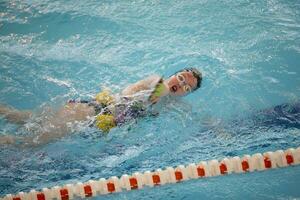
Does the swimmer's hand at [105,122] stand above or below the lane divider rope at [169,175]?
above

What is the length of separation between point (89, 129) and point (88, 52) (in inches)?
78.7

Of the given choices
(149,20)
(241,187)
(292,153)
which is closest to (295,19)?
(149,20)

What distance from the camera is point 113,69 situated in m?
5.71

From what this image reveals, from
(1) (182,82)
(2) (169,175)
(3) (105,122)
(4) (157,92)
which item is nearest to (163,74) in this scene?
(1) (182,82)

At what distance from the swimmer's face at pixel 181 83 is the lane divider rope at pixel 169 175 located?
83 centimetres

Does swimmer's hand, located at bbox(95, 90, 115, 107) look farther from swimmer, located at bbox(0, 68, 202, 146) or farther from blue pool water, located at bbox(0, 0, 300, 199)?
blue pool water, located at bbox(0, 0, 300, 199)

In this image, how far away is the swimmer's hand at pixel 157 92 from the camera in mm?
4277

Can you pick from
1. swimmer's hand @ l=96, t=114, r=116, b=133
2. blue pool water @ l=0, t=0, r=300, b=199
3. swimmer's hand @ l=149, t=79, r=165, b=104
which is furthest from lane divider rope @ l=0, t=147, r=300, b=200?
swimmer's hand @ l=149, t=79, r=165, b=104

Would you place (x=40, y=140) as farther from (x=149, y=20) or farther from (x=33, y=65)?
(x=149, y=20)

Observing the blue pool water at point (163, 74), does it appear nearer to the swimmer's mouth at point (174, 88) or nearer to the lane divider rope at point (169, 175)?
the lane divider rope at point (169, 175)

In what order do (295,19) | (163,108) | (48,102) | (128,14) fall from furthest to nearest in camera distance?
1. (128,14)
2. (295,19)
3. (48,102)
4. (163,108)

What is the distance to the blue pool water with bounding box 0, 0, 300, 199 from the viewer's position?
4.13 metres

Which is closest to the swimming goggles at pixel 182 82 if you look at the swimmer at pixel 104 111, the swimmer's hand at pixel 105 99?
the swimmer at pixel 104 111

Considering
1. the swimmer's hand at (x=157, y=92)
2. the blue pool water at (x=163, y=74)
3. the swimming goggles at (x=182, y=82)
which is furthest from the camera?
the swimming goggles at (x=182, y=82)
